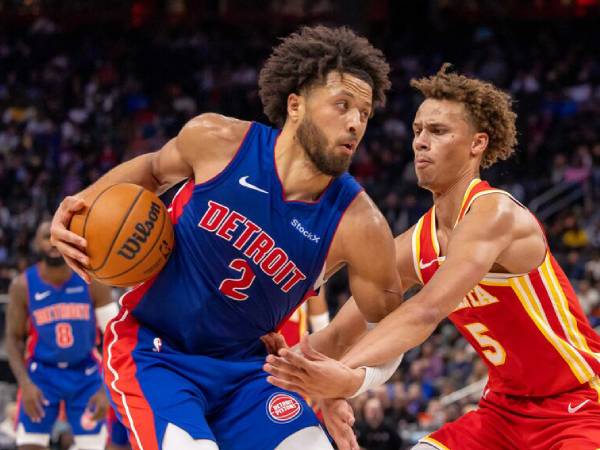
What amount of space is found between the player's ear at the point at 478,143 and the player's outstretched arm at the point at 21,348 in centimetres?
445

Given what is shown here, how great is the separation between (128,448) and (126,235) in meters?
1.09

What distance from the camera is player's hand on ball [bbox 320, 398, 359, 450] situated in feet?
12.0

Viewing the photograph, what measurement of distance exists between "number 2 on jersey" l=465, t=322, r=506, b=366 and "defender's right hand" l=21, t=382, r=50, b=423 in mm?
4351

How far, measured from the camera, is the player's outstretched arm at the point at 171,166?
390 cm

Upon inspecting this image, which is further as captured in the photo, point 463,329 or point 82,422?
point 82,422

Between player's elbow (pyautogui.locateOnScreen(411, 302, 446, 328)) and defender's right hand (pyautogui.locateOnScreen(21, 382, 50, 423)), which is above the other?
player's elbow (pyautogui.locateOnScreen(411, 302, 446, 328))

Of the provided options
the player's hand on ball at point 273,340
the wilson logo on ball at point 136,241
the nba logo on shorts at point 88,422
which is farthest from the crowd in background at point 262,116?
the wilson logo on ball at point 136,241

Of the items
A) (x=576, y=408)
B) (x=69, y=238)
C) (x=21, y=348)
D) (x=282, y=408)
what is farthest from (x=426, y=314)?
(x=21, y=348)

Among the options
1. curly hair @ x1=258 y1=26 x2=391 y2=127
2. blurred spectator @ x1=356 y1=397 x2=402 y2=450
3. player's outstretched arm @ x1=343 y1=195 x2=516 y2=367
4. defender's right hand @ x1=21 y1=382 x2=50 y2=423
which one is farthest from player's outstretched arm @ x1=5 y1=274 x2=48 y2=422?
player's outstretched arm @ x1=343 y1=195 x2=516 y2=367

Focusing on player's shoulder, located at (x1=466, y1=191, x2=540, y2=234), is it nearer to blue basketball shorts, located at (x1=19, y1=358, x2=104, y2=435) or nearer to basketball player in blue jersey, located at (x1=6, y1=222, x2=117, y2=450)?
basketball player in blue jersey, located at (x1=6, y1=222, x2=117, y2=450)

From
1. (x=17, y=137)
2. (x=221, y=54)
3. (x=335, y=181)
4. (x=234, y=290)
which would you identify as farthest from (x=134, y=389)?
(x=221, y=54)

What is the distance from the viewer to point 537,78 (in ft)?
58.7

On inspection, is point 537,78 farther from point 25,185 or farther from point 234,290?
point 234,290

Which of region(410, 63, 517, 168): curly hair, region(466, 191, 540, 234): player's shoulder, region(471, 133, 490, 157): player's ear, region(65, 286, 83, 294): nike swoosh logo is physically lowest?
region(65, 286, 83, 294): nike swoosh logo
